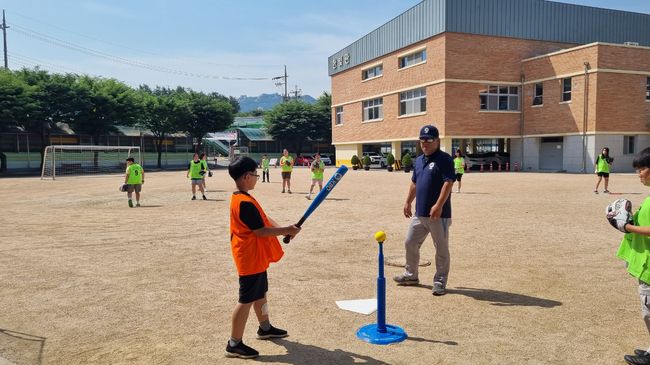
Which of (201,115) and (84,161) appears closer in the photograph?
(84,161)

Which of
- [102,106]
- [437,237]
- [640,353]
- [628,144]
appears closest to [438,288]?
[437,237]

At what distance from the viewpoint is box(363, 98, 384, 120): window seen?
144ft

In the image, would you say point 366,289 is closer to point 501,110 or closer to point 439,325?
point 439,325

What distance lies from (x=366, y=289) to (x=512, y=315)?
1.89 m

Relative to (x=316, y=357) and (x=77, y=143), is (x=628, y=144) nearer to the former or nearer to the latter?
(x=316, y=357)

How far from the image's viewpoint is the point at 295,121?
218 feet

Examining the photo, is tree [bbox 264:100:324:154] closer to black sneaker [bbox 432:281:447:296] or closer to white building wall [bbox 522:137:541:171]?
white building wall [bbox 522:137:541:171]

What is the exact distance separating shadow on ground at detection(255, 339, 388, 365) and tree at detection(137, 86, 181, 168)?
54070mm

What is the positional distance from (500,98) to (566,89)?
479 cm

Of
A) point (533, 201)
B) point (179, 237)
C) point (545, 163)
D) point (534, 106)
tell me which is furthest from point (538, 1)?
point (179, 237)

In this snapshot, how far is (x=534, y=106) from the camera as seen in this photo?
36.1 metres

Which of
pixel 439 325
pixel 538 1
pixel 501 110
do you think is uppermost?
pixel 538 1

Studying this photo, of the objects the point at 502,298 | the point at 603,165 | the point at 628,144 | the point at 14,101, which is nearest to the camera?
the point at 502,298

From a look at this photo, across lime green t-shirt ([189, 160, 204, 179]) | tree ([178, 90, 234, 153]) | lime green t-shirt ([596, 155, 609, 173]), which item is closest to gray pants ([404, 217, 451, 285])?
lime green t-shirt ([189, 160, 204, 179])
